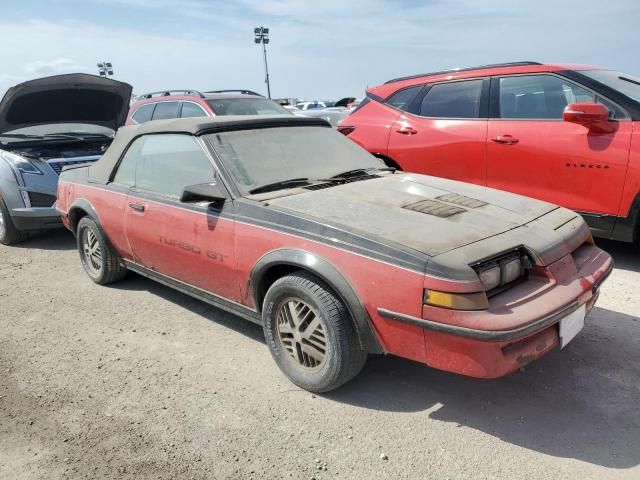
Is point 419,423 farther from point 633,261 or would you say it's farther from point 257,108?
point 257,108

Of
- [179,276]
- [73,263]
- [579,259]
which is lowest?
[73,263]

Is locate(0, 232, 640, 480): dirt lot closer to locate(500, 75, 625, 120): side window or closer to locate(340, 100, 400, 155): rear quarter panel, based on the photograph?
locate(500, 75, 625, 120): side window

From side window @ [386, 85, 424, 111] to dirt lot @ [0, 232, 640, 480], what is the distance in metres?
2.97

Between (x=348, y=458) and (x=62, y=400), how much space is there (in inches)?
67.2

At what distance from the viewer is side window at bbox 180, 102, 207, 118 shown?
7.58 metres

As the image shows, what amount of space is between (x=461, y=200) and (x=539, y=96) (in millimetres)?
2355

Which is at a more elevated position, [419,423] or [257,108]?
[257,108]

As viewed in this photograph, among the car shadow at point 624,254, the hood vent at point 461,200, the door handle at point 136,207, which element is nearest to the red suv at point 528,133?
the car shadow at point 624,254

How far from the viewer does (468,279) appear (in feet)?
7.47

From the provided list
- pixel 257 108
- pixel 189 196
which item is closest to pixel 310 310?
pixel 189 196

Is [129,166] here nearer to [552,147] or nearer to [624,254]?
[552,147]

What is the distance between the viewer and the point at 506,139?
189 inches

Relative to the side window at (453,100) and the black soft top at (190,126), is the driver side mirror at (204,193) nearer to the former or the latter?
the black soft top at (190,126)

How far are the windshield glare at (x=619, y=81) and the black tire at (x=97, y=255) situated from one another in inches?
176
